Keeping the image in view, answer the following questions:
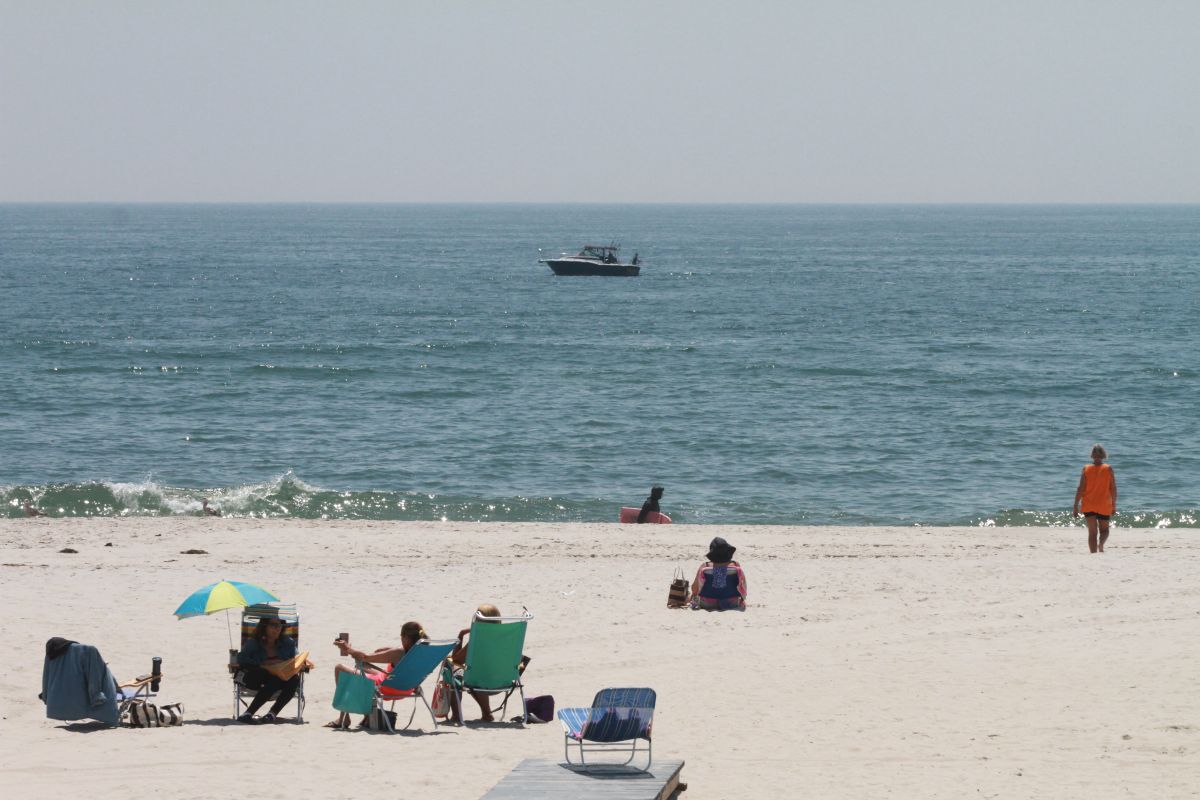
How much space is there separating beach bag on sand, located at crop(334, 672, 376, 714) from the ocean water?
14.5 meters

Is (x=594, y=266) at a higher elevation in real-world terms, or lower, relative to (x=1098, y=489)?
higher

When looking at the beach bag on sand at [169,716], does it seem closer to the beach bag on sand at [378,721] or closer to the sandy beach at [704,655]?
the sandy beach at [704,655]

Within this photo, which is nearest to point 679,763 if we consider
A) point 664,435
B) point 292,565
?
point 292,565

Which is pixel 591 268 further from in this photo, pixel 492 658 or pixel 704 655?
pixel 492 658

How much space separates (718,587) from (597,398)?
25.2 metres

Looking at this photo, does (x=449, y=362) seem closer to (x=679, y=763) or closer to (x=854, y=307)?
(x=854, y=307)

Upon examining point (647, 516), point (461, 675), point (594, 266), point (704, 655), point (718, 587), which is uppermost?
point (594, 266)

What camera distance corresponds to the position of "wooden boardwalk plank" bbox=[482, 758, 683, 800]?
8.26m

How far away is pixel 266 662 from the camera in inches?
430

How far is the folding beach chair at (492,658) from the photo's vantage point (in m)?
11.1

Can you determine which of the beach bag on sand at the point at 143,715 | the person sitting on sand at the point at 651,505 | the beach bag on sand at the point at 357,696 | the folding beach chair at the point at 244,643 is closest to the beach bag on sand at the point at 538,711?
the beach bag on sand at the point at 357,696

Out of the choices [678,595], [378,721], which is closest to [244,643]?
[378,721]

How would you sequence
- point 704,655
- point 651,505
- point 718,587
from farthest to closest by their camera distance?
point 651,505 → point 718,587 → point 704,655

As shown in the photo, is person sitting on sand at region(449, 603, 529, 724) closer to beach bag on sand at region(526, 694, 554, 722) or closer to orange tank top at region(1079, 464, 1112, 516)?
beach bag on sand at region(526, 694, 554, 722)
